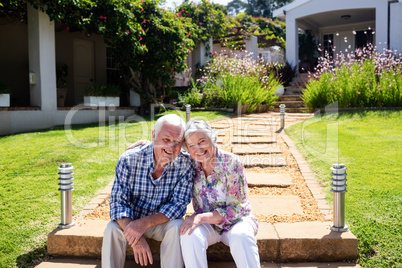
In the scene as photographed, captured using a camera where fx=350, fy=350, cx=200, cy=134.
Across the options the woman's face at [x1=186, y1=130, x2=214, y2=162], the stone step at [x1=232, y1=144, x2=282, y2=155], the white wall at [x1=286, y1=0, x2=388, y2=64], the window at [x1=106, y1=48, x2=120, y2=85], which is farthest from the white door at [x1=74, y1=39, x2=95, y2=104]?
the woman's face at [x1=186, y1=130, x2=214, y2=162]

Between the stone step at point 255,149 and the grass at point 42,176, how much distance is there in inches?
66.3

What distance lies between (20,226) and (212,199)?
173cm

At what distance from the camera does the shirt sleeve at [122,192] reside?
2.42 metres

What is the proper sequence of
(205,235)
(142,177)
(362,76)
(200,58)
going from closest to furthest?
(205,235) → (142,177) → (362,76) → (200,58)

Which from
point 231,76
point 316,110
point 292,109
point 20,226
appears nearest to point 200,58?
point 231,76

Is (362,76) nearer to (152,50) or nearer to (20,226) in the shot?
(152,50)

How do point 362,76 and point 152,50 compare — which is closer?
point 362,76

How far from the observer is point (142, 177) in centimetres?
251

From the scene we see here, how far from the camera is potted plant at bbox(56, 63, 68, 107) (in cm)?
966

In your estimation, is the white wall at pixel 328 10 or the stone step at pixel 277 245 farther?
Answer: the white wall at pixel 328 10

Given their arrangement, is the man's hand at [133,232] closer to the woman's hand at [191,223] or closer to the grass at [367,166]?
the woman's hand at [191,223]

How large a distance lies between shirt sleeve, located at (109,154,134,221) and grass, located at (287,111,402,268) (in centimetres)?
174

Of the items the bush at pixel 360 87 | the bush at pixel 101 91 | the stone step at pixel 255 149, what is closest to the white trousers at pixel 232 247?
the stone step at pixel 255 149

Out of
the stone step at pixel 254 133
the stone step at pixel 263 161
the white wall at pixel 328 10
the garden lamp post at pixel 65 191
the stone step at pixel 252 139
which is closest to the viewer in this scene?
the garden lamp post at pixel 65 191
